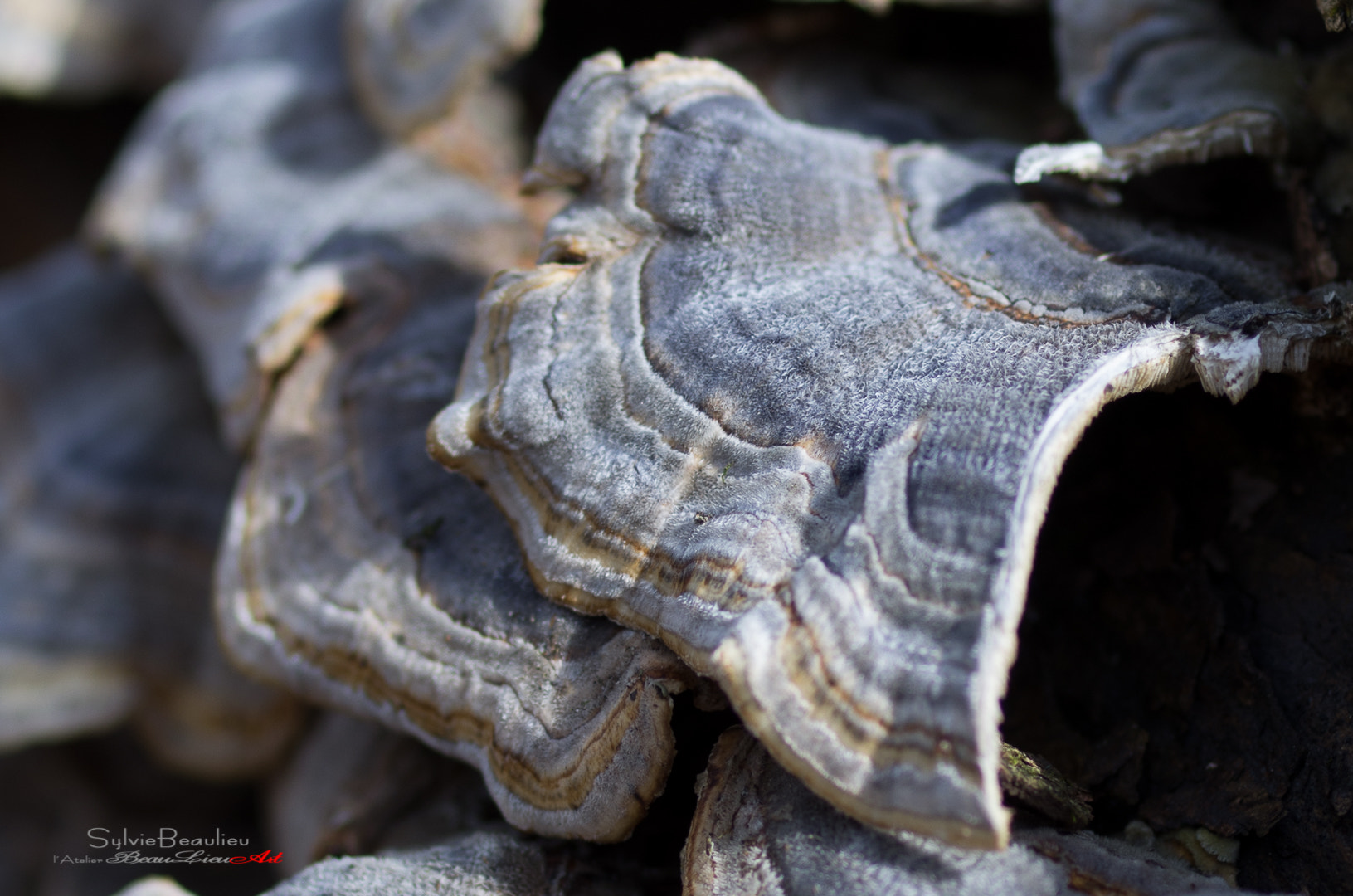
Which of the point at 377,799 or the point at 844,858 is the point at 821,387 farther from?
the point at 377,799

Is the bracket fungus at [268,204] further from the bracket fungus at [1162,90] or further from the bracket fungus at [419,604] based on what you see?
the bracket fungus at [1162,90]

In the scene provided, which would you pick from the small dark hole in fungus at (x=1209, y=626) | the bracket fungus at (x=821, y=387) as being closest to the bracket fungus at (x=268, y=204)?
the bracket fungus at (x=821, y=387)

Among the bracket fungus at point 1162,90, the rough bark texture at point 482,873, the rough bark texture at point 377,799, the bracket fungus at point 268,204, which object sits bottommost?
the rough bark texture at point 377,799

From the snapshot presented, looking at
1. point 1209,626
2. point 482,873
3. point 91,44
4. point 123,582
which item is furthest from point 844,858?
point 91,44

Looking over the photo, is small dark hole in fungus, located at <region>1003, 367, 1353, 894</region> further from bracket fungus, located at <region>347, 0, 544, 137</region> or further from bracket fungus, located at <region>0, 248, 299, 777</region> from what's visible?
bracket fungus, located at <region>0, 248, 299, 777</region>

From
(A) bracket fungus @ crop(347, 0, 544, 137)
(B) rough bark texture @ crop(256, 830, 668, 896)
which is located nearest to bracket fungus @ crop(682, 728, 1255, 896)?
(B) rough bark texture @ crop(256, 830, 668, 896)

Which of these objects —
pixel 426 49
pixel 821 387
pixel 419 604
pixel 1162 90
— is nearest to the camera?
pixel 821 387
